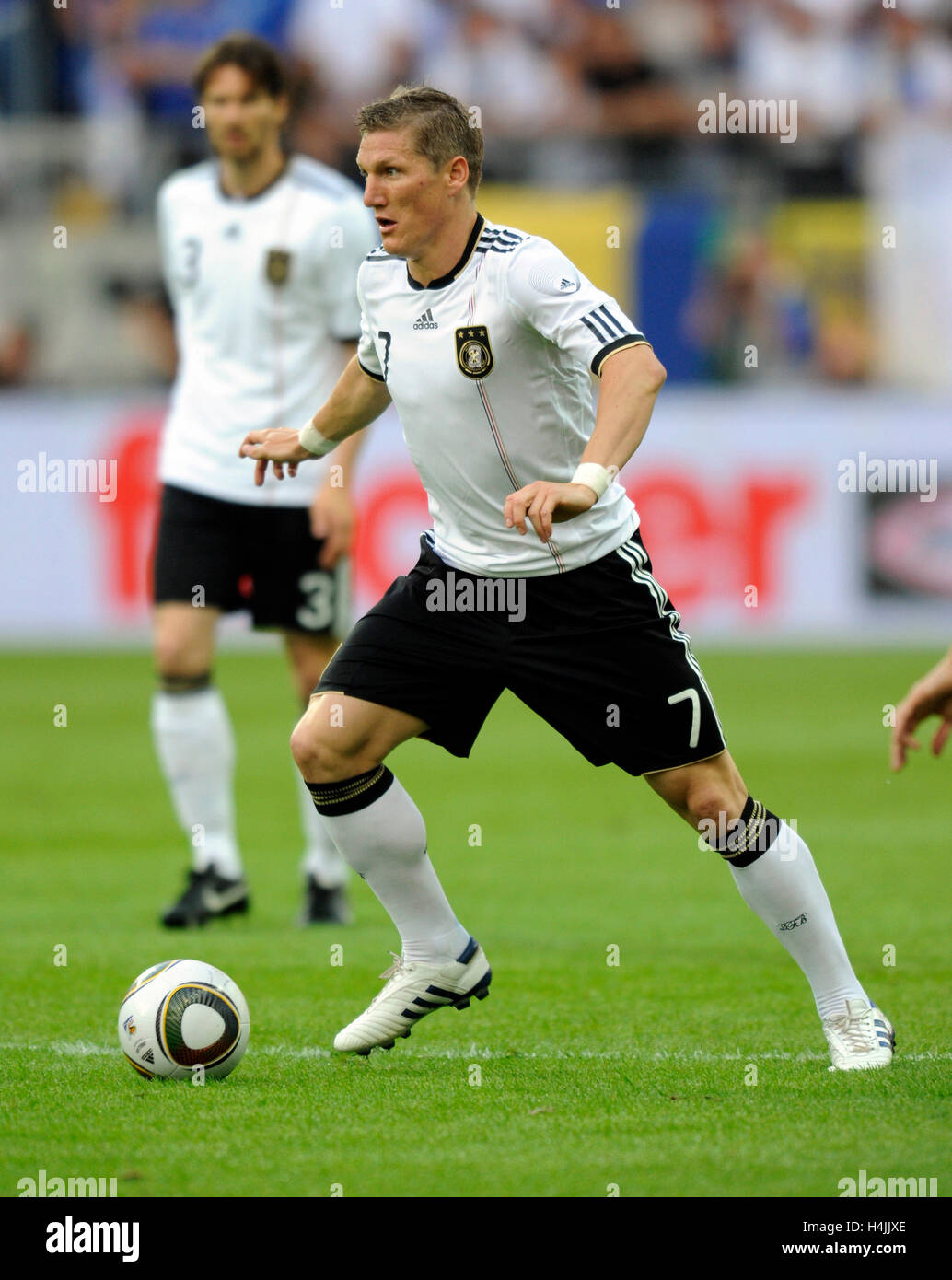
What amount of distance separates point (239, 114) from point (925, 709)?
12.6 feet

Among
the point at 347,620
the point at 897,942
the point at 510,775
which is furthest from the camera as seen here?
the point at 510,775

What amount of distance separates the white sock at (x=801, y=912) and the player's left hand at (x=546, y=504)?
44.8 inches

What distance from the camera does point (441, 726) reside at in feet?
16.8

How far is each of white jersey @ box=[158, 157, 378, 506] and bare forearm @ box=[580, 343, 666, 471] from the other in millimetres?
2936

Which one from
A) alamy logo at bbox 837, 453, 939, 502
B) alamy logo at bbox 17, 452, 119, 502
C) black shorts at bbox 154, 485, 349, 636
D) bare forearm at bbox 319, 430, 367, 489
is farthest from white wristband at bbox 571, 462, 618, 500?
alamy logo at bbox 17, 452, 119, 502

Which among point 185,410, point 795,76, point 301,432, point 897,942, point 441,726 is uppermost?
point 795,76

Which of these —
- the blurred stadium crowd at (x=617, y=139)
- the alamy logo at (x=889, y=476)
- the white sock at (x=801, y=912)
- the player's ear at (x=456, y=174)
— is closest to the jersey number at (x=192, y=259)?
the player's ear at (x=456, y=174)

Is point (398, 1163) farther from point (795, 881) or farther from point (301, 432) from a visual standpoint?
point (301, 432)

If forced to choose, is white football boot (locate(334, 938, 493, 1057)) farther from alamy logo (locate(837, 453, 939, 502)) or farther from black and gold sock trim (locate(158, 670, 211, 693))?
alamy logo (locate(837, 453, 939, 502))

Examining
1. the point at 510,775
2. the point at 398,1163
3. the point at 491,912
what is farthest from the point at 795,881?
the point at 510,775

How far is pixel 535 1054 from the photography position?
5195 mm
